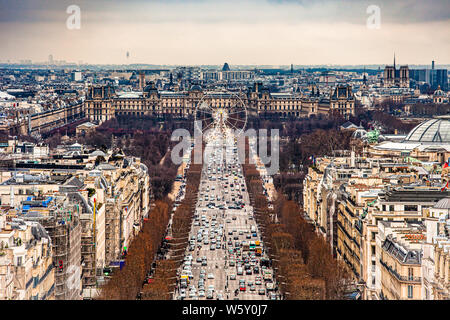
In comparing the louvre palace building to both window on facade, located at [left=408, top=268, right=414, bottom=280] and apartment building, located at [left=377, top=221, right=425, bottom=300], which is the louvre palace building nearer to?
apartment building, located at [left=377, top=221, right=425, bottom=300]

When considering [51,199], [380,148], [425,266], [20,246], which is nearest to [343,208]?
[51,199]

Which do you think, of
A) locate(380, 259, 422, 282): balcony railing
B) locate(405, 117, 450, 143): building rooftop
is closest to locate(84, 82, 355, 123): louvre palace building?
locate(405, 117, 450, 143): building rooftop

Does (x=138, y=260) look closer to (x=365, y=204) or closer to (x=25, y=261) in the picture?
(x=365, y=204)

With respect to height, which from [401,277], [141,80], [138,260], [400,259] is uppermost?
[141,80]

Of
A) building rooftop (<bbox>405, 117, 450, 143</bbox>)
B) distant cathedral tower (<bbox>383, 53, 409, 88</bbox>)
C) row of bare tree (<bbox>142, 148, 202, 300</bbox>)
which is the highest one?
distant cathedral tower (<bbox>383, 53, 409, 88</bbox>)

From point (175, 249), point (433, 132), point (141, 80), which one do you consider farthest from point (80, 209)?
point (141, 80)

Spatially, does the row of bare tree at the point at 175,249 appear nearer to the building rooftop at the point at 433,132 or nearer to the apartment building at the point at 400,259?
the apartment building at the point at 400,259

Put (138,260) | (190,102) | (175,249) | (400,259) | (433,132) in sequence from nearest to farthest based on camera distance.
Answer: (400,259)
(138,260)
(175,249)
(433,132)
(190,102)

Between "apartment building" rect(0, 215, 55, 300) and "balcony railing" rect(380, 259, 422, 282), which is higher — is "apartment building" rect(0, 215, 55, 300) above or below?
above
